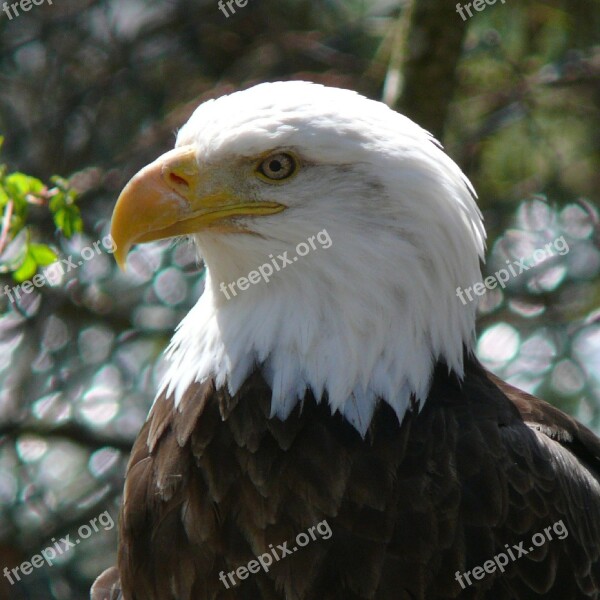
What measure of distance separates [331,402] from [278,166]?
0.76m

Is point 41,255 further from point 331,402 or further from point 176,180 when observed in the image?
point 331,402

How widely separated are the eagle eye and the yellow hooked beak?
0.30 ft

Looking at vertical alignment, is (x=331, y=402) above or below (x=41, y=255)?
below

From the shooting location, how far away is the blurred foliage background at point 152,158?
6.11m


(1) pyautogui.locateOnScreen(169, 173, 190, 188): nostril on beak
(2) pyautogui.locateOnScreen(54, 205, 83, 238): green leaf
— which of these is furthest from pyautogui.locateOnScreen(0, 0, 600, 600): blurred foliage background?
(1) pyautogui.locateOnScreen(169, 173, 190, 188): nostril on beak

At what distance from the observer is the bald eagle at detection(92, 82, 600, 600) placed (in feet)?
11.7

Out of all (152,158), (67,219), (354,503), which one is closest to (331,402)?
(354,503)

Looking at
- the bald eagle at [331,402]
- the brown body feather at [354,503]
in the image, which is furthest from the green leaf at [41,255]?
the brown body feather at [354,503]

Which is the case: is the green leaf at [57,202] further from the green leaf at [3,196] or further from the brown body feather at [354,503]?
the brown body feather at [354,503]

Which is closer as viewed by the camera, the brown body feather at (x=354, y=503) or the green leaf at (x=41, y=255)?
the brown body feather at (x=354, y=503)

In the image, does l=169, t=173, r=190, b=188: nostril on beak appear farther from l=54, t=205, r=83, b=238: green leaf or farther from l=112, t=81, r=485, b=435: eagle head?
l=54, t=205, r=83, b=238: green leaf

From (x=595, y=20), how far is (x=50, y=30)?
3086 mm

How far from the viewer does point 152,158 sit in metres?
6.33

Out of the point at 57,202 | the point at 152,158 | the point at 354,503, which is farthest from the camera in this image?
the point at 152,158
